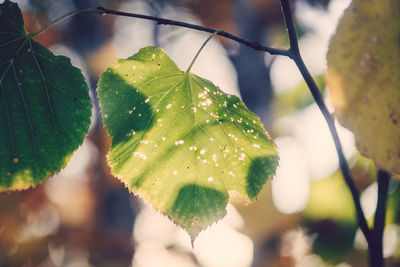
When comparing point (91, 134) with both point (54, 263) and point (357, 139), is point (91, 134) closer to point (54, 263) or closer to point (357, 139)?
point (54, 263)

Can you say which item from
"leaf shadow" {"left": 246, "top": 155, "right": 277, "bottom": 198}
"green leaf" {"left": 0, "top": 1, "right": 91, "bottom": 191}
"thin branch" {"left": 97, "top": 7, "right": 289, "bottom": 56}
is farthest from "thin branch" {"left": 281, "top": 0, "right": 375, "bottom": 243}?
"green leaf" {"left": 0, "top": 1, "right": 91, "bottom": 191}

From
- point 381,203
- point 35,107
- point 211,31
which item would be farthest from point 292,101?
point 35,107

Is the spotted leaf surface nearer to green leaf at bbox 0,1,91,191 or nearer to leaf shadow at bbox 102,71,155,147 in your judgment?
leaf shadow at bbox 102,71,155,147

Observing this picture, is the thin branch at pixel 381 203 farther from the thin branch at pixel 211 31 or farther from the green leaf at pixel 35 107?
the green leaf at pixel 35 107

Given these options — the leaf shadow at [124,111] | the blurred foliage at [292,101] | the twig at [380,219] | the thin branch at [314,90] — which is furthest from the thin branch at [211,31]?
the blurred foliage at [292,101]

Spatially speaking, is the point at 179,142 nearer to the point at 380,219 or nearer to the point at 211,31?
the point at 211,31

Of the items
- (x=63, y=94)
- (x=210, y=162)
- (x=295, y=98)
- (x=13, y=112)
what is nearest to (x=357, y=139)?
(x=210, y=162)
